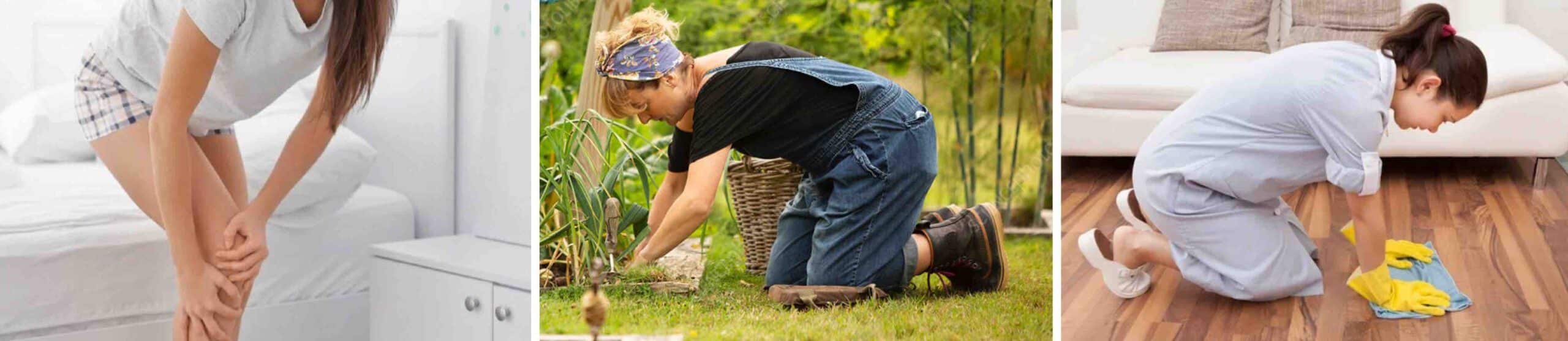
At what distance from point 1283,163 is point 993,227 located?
2.26ft

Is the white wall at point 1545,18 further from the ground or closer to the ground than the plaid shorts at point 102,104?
further from the ground

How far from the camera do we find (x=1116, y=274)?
3.17 metres

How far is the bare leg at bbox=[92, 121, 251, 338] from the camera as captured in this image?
9.03 feet

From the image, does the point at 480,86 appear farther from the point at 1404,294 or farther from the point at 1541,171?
the point at 1541,171

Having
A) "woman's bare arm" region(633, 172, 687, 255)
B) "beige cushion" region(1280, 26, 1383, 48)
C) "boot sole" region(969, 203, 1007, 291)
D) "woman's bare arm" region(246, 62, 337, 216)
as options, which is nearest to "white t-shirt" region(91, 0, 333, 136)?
"woman's bare arm" region(246, 62, 337, 216)

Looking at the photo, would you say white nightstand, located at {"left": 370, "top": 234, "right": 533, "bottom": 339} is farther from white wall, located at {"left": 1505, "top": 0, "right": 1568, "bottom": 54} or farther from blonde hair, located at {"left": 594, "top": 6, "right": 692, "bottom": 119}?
white wall, located at {"left": 1505, "top": 0, "right": 1568, "bottom": 54}

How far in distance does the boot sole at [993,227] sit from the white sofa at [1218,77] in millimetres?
280

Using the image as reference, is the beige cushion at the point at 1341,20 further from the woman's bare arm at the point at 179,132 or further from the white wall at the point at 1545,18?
the woman's bare arm at the point at 179,132

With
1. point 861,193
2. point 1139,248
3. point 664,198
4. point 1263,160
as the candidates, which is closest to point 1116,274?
point 1139,248

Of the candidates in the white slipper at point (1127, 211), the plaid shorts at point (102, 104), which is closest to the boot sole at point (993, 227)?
the white slipper at point (1127, 211)

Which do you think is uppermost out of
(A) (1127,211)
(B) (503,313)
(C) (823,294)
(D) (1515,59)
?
(D) (1515,59)

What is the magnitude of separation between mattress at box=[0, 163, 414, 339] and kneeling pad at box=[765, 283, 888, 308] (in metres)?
1.10

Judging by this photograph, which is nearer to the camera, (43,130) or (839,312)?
(839,312)

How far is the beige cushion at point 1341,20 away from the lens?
2.88 meters
